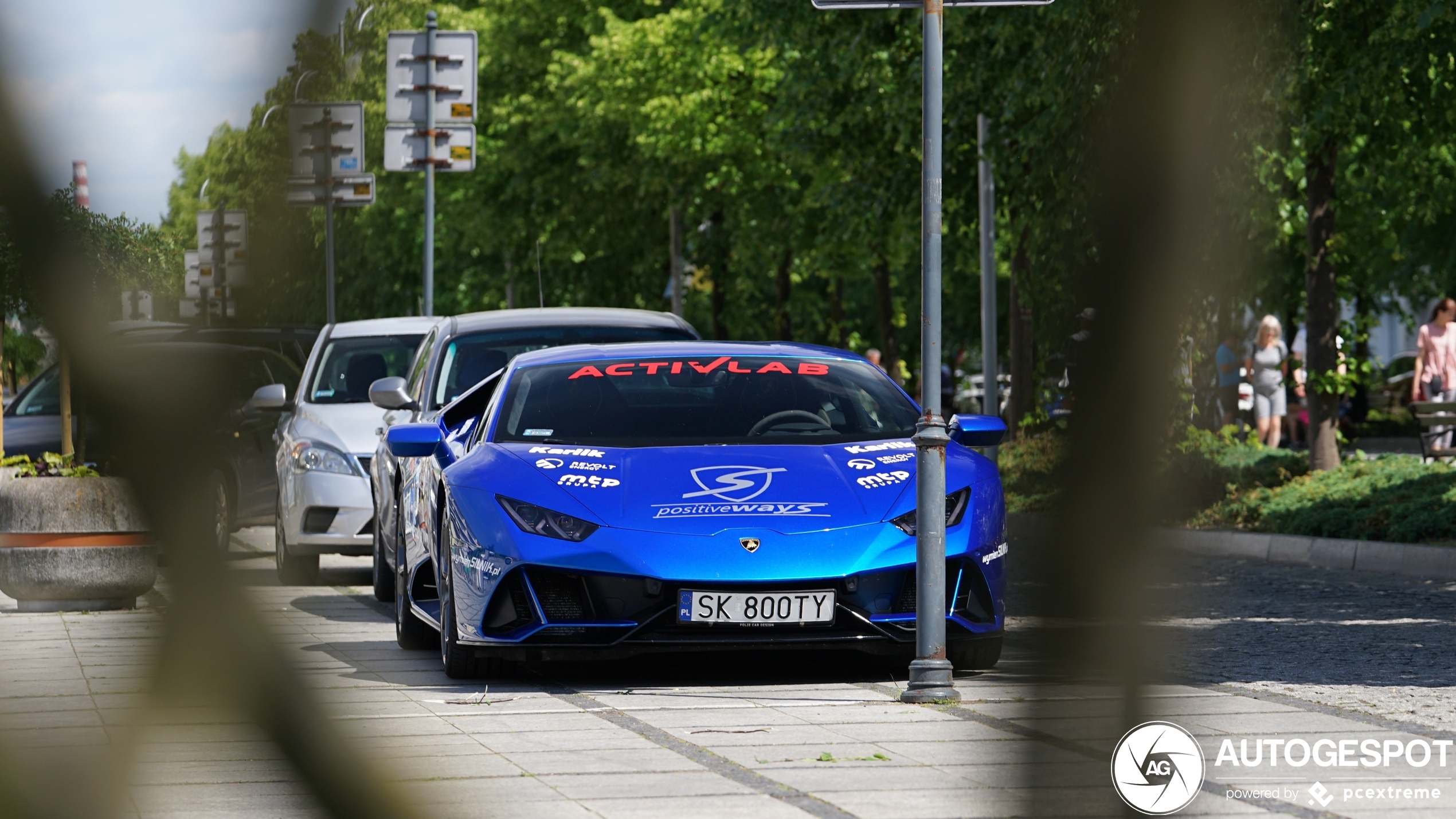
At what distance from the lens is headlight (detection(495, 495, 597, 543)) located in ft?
21.5

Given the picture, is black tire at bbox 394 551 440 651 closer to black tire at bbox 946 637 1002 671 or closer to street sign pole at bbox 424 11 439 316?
black tire at bbox 946 637 1002 671

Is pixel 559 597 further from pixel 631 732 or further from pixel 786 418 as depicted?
pixel 786 418

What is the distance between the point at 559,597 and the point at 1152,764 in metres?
5.63

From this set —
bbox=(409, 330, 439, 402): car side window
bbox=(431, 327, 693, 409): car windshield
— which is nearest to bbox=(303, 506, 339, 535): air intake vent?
bbox=(409, 330, 439, 402): car side window

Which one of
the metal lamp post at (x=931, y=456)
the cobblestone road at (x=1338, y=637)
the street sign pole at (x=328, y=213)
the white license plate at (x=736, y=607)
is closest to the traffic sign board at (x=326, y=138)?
the street sign pole at (x=328, y=213)

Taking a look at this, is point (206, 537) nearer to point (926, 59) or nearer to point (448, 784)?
point (448, 784)

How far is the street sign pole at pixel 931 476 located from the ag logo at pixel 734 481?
636 millimetres

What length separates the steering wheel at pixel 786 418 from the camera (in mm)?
7406

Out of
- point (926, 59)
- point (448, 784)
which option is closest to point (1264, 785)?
point (926, 59)

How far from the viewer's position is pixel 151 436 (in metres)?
0.85

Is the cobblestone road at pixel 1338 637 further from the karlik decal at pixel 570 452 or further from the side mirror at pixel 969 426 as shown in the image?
the karlik decal at pixel 570 452

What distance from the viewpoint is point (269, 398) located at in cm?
112

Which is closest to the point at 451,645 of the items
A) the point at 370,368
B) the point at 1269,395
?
the point at 370,368

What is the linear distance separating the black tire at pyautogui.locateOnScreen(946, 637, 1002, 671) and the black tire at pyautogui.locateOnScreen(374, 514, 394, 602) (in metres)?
3.87
